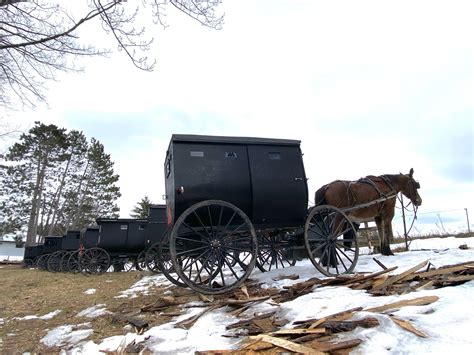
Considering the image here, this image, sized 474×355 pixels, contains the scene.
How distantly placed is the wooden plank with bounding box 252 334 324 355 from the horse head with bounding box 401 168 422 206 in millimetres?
8140

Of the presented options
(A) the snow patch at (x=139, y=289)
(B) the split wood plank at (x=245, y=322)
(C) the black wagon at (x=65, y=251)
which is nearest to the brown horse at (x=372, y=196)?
(B) the split wood plank at (x=245, y=322)

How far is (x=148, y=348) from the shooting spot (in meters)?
3.51

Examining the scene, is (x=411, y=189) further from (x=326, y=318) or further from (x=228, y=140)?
(x=326, y=318)

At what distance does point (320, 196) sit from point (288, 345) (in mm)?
5597

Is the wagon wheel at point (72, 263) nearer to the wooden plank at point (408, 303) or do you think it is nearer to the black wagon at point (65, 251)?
the black wagon at point (65, 251)

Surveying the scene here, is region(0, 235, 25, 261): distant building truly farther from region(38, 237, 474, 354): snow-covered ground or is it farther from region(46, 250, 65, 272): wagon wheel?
region(38, 237, 474, 354): snow-covered ground

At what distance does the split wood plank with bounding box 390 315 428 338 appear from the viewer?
2565 mm

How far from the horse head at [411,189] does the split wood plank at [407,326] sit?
772 centimetres

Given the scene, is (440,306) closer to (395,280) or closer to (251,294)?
(395,280)

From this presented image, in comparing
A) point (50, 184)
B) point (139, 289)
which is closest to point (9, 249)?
point (50, 184)

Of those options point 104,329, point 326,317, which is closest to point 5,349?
point 104,329

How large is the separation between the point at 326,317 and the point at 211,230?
274 cm

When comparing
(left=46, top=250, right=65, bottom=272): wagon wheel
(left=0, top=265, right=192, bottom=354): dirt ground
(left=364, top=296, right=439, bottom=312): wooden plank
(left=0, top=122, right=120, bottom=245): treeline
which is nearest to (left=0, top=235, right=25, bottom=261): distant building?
(left=0, top=122, right=120, bottom=245): treeline

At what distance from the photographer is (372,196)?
8.52m
